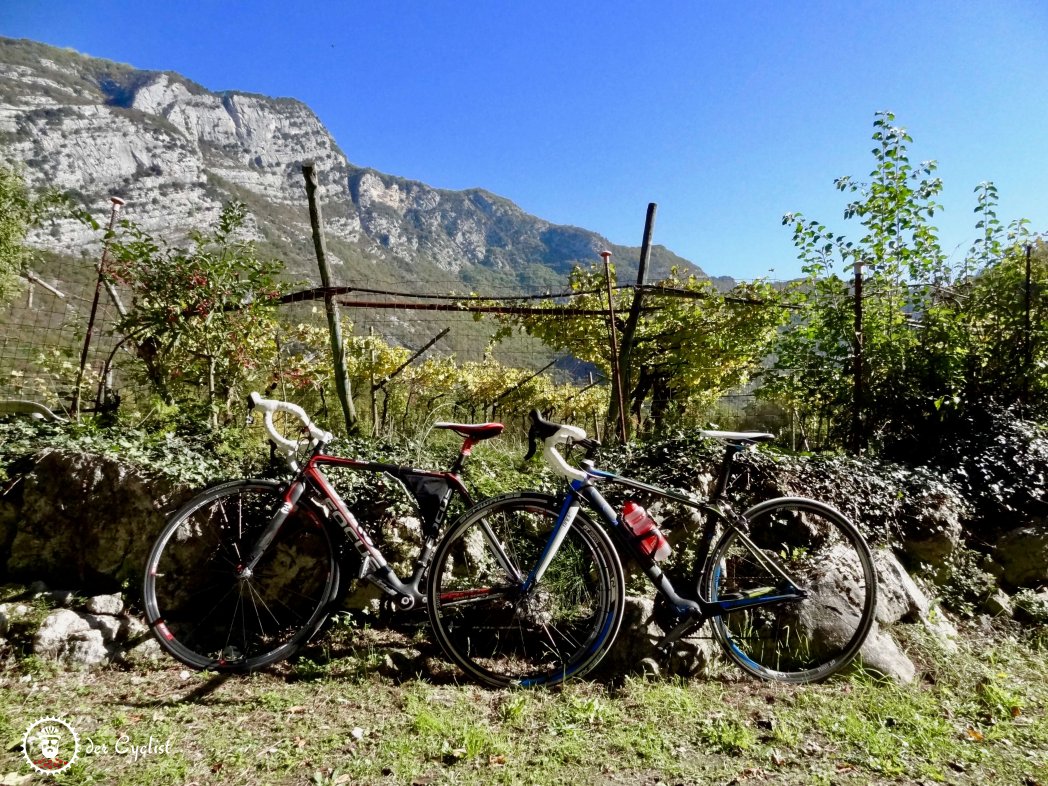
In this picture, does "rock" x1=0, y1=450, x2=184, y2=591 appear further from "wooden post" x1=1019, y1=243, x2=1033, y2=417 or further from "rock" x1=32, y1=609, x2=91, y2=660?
"wooden post" x1=1019, y1=243, x2=1033, y2=417

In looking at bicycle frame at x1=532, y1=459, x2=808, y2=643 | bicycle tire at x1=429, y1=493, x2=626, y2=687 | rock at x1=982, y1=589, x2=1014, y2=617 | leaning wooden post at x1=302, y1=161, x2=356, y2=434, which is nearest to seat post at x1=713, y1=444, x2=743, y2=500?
bicycle frame at x1=532, y1=459, x2=808, y2=643

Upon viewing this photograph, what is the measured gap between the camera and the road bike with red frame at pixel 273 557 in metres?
2.54

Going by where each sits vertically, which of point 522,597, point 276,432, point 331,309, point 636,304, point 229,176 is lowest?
point 522,597

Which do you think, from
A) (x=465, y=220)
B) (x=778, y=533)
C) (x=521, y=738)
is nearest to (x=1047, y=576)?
(x=778, y=533)

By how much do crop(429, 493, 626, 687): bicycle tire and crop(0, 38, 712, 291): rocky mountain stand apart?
17.7 metres

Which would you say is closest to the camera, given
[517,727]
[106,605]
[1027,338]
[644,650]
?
[517,727]

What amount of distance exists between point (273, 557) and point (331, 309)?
224 centimetres

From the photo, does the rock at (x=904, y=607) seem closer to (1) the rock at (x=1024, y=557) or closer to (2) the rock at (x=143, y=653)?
(1) the rock at (x=1024, y=557)

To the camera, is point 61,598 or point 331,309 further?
point 331,309

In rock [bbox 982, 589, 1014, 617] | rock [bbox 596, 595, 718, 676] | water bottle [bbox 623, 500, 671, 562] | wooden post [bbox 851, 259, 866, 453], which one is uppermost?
wooden post [bbox 851, 259, 866, 453]

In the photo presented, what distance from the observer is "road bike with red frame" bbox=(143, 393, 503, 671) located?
2.54 meters

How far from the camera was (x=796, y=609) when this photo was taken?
2750 millimetres

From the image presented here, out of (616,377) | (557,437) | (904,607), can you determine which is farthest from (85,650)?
(904,607)

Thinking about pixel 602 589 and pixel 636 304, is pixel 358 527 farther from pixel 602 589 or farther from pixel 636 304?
pixel 636 304
